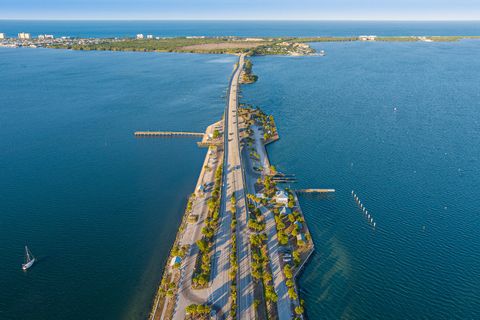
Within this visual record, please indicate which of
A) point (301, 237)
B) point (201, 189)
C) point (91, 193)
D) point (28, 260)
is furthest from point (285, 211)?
point (28, 260)

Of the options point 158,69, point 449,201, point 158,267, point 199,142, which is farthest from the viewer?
point 158,69

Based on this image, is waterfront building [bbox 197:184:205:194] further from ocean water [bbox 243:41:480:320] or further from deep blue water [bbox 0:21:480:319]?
ocean water [bbox 243:41:480:320]

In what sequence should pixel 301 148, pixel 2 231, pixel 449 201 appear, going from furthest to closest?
pixel 301 148 → pixel 449 201 → pixel 2 231

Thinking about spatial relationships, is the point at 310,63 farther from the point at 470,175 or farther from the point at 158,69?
the point at 470,175

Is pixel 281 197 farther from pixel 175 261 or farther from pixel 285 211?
pixel 175 261

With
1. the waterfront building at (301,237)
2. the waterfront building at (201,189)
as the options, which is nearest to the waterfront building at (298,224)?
the waterfront building at (301,237)

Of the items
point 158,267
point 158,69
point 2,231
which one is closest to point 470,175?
point 158,267
